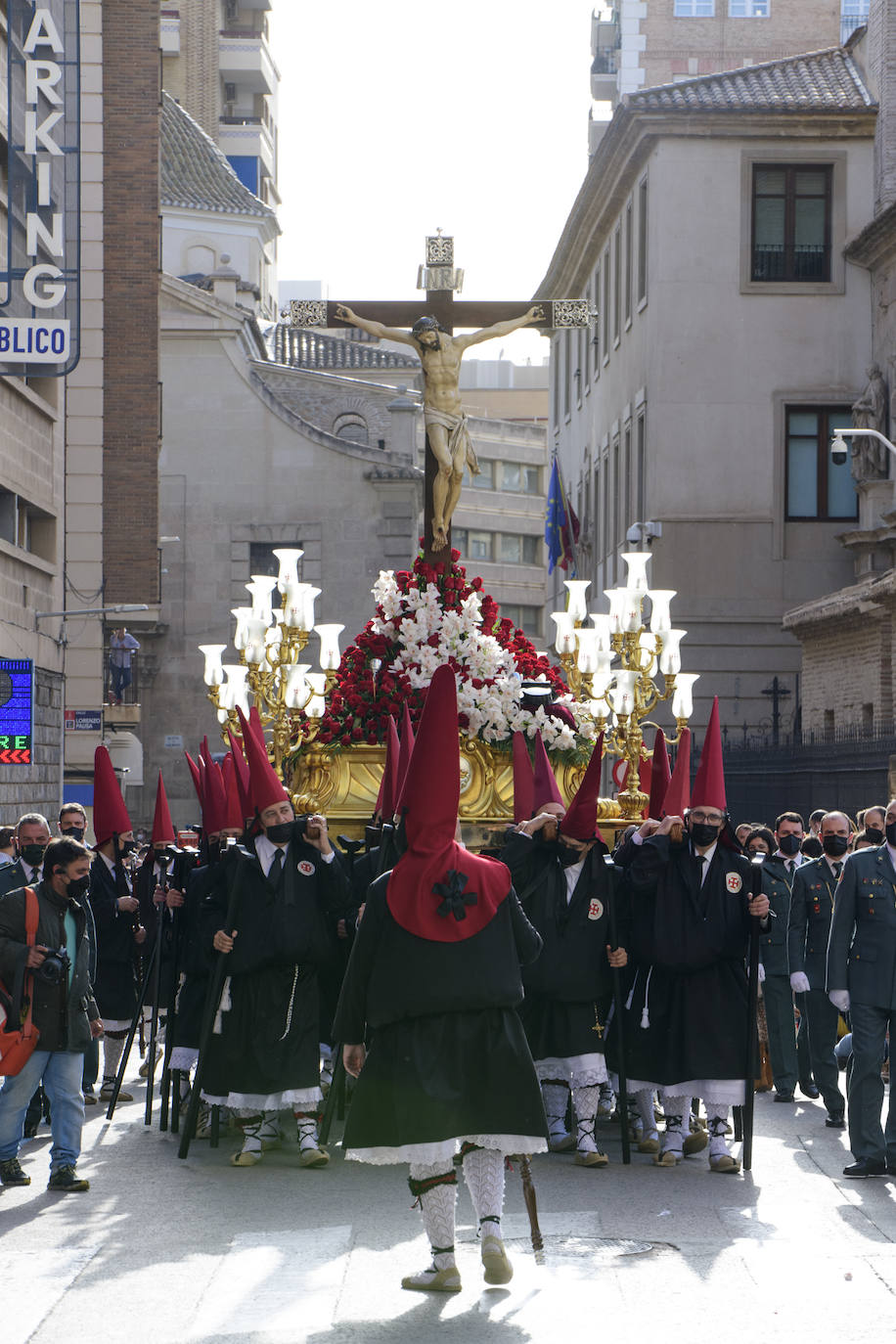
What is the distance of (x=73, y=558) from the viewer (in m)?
33.4

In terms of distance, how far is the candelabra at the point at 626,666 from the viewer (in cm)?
1503

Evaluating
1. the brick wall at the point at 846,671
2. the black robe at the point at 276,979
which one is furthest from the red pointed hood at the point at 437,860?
the brick wall at the point at 846,671

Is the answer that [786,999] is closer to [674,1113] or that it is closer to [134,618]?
[674,1113]

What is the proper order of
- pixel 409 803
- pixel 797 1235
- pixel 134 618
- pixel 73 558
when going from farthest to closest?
pixel 134 618
pixel 73 558
pixel 797 1235
pixel 409 803

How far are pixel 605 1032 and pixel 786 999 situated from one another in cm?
285

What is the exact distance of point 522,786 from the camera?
11.5 meters

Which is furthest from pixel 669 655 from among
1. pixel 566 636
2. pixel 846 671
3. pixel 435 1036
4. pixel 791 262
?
pixel 791 262

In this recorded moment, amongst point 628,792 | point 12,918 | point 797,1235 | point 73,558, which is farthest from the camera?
point 73,558

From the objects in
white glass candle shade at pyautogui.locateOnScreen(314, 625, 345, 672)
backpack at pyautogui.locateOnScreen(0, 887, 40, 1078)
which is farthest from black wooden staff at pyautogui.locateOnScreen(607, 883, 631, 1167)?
white glass candle shade at pyautogui.locateOnScreen(314, 625, 345, 672)

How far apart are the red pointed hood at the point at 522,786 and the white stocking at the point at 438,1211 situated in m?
3.69

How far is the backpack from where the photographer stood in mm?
10078

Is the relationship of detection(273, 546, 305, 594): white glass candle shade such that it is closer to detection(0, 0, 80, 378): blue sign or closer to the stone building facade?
detection(0, 0, 80, 378): blue sign

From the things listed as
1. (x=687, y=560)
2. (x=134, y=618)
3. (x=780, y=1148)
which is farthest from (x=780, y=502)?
(x=780, y=1148)

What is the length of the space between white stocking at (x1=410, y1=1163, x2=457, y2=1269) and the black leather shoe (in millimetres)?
3315
